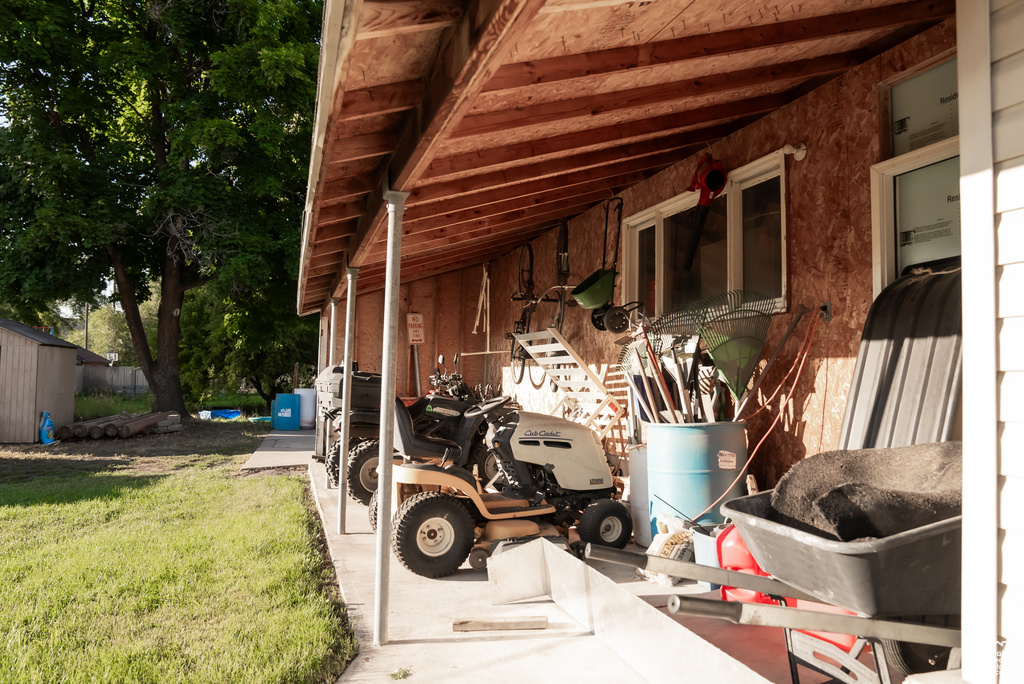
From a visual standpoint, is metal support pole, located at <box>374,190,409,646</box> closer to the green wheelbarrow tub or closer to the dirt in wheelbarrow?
the green wheelbarrow tub

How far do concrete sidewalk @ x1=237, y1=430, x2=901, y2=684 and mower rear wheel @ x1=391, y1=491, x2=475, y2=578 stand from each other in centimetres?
10

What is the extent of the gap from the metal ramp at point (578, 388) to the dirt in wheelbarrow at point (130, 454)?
199 inches

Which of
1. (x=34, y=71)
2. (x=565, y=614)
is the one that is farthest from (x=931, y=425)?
(x=34, y=71)

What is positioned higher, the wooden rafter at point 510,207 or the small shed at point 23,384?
the wooden rafter at point 510,207

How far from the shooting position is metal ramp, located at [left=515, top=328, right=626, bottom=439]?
5642 millimetres

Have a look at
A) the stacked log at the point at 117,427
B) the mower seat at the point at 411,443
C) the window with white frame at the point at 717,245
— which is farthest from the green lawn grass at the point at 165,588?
the stacked log at the point at 117,427

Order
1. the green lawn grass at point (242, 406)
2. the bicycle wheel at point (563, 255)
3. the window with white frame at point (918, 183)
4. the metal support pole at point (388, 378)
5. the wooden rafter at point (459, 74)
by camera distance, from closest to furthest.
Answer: the wooden rafter at point (459, 74)
the metal support pole at point (388, 378)
the window with white frame at point (918, 183)
the bicycle wheel at point (563, 255)
the green lawn grass at point (242, 406)

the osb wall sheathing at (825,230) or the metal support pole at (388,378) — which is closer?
the metal support pole at (388,378)

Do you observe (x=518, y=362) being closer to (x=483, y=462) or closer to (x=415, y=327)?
(x=415, y=327)

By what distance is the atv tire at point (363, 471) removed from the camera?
5816 millimetres

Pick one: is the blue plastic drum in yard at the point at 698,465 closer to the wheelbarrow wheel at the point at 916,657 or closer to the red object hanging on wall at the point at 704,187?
the red object hanging on wall at the point at 704,187

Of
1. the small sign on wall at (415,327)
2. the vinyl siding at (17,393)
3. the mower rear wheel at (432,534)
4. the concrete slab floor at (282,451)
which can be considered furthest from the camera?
the vinyl siding at (17,393)

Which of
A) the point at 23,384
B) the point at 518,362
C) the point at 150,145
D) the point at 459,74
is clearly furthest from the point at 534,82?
the point at 150,145

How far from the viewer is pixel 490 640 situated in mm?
2891
